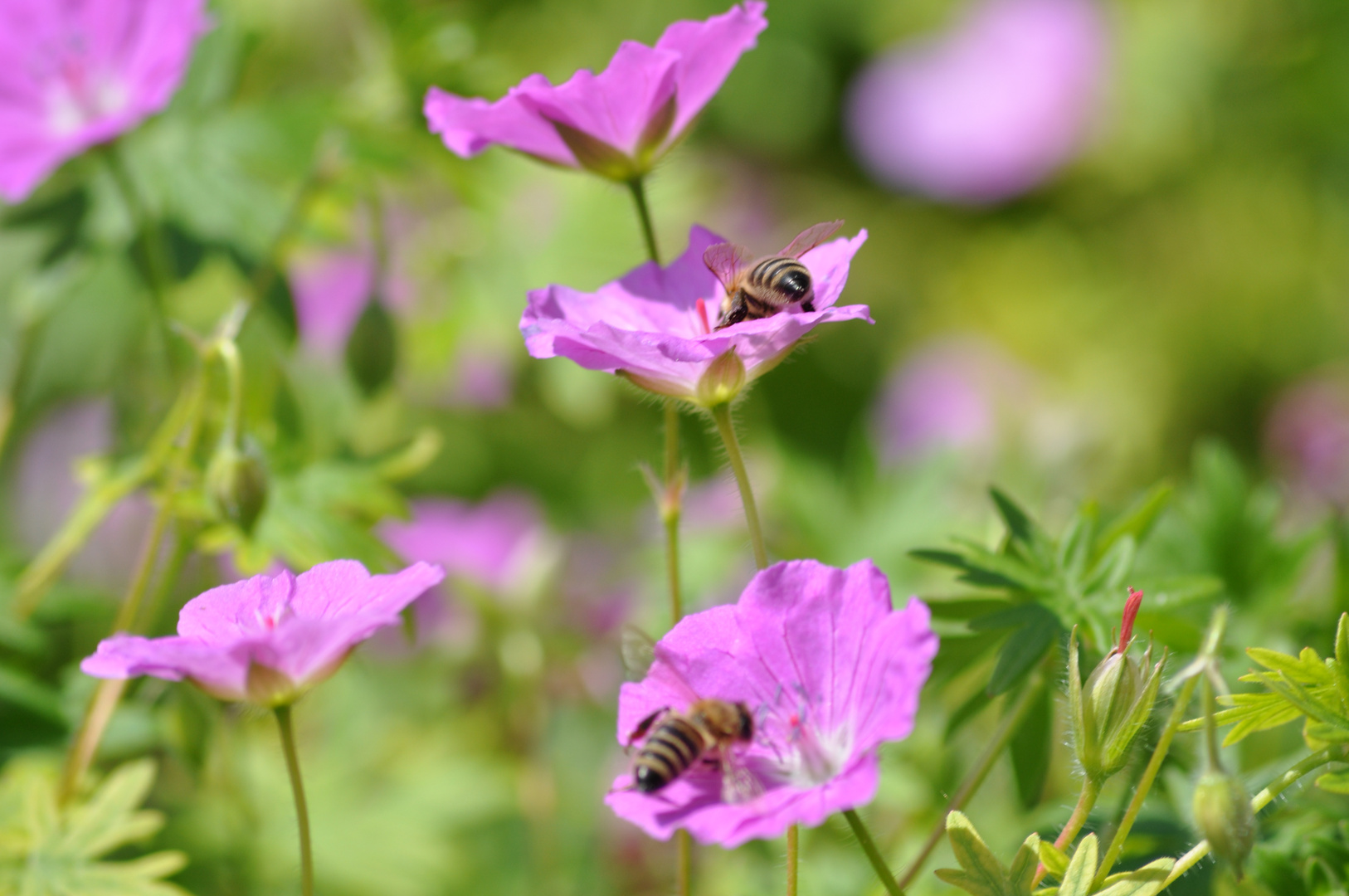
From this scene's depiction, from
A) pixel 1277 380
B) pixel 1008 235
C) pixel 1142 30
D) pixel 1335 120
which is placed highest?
pixel 1142 30

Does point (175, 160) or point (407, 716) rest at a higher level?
Result: point (175, 160)

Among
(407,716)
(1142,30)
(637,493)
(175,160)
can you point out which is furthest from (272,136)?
(1142,30)

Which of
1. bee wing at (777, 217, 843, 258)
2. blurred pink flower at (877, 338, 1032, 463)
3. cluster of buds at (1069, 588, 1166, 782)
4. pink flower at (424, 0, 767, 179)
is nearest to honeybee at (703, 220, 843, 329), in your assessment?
bee wing at (777, 217, 843, 258)

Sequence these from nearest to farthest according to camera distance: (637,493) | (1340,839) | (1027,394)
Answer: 1. (1340,839)
2. (637,493)
3. (1027,394)

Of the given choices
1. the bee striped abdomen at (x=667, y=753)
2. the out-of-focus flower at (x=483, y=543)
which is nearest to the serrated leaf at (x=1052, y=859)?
the bee striped abdomen at (x=667, y=753)

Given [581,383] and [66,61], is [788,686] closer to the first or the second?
[581,383]

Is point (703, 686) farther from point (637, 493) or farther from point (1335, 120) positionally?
point (1335, 120)

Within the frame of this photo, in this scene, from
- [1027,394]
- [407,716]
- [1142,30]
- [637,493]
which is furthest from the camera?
[1142,30]
